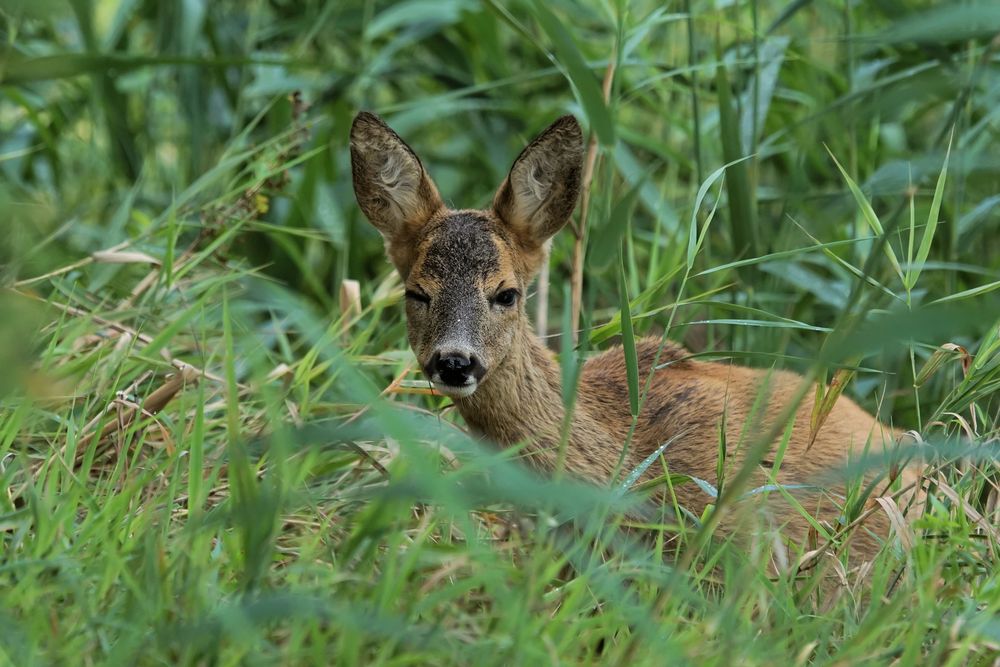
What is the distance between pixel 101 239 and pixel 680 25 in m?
2.57

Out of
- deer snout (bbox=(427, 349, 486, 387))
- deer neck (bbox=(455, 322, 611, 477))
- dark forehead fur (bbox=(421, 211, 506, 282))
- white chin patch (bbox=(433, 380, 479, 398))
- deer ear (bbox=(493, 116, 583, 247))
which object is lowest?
deer neck (bbox=(455, 322, 611, 477))

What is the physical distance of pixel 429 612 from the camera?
2182mm

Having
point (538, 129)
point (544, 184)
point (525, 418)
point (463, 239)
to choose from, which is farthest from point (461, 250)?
point (538, 129)

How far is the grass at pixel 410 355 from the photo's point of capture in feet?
6.55

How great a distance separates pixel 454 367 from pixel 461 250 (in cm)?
38

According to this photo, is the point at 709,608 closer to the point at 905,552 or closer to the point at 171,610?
the point at 905,552

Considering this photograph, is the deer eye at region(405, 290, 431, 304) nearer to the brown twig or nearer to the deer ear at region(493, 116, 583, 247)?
the deer ear at region(493, 116, 583, 247)

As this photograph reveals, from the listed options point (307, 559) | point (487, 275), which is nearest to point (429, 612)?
point (307, 559)

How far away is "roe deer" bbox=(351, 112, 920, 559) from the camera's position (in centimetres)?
328

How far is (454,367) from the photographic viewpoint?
3.14 m

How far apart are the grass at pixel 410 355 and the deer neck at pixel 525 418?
17cm

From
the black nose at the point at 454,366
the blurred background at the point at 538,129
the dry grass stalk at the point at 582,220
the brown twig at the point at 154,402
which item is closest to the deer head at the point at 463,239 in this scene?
the black nose at the point at 454,366

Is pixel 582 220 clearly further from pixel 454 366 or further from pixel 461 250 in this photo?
pixel 454 366

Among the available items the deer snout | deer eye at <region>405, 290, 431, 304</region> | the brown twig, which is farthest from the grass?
deer eye at <region>405, 290, 431, 304</region>
